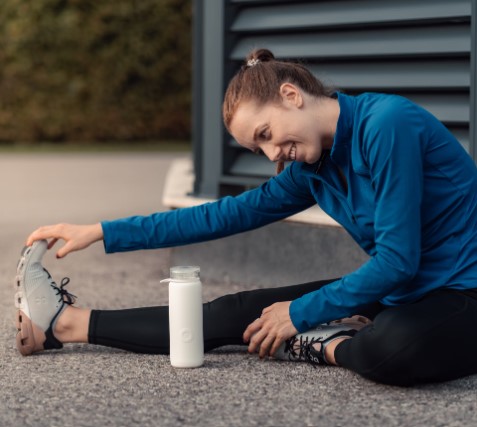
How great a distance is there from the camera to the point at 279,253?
4996mm

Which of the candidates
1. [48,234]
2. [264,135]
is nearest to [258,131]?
[264,135]

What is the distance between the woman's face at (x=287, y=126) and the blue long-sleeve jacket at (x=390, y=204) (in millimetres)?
76

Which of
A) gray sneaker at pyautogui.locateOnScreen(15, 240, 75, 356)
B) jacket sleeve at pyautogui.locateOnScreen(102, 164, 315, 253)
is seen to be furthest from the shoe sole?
jacket sleeve at pyautogui.locateOnScreen(102, 164, 315, 253)

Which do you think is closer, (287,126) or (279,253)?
(287,126)

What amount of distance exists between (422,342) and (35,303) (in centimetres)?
131

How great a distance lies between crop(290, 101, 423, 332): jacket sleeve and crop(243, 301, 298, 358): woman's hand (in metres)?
0.29

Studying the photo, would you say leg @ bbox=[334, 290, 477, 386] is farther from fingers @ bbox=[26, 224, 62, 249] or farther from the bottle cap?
fingers @ bbox=[26, 224, 62, 249]

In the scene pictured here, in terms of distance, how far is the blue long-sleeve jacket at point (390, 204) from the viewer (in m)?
3.02

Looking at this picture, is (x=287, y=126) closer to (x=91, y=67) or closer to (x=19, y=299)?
(x=19, y=299)

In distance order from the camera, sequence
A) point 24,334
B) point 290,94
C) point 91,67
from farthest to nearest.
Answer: point 91,67
point 24,334
point 290,94

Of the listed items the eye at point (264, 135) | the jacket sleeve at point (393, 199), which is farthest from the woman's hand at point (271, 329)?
the eye at point (264, 135)

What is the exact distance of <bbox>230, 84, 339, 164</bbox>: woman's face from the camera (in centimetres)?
311

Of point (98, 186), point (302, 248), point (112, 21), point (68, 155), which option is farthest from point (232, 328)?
point (112, 21)

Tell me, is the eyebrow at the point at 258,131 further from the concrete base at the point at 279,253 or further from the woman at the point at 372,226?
the concrete base at the point at 279,253
